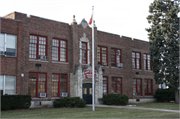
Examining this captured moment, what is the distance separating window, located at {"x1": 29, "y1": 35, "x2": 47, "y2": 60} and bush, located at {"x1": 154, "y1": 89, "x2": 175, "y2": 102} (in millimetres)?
18709

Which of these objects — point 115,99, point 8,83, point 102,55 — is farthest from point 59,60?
point 115,99

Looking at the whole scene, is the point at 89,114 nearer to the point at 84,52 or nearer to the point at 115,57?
the point at 84,52

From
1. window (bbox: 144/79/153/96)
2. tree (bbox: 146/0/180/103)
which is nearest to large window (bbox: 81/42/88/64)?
tree (bbox: 146/0/180/103)

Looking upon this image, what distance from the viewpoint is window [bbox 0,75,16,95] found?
66.0 feet

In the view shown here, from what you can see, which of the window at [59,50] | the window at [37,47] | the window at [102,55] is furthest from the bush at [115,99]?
the window at [37,47]

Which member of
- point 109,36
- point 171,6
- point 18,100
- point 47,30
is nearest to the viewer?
point 18,100

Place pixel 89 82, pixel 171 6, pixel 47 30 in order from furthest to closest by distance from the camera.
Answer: pixel 171 6 → pixel 89 82 → pixel 47 30

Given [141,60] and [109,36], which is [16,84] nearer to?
[109,36]

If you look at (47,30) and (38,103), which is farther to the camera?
(47,30)

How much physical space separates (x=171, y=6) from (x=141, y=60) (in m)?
8.85

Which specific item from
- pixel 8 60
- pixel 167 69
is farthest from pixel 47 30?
pixel 167 69

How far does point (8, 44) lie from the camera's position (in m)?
20.7

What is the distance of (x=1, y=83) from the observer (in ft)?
65.9

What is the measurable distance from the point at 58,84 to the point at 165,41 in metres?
13.2
